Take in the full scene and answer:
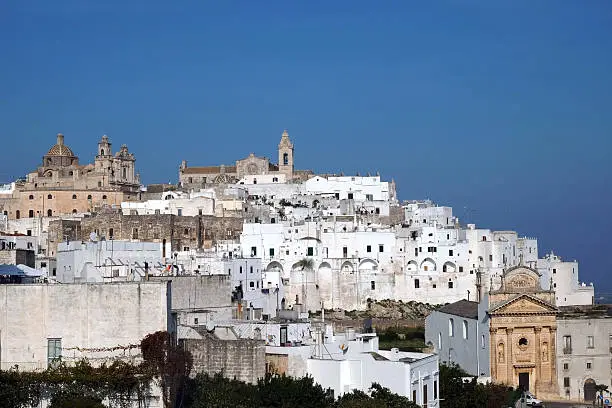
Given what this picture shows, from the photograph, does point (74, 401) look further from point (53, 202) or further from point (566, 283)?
point (53, 202)

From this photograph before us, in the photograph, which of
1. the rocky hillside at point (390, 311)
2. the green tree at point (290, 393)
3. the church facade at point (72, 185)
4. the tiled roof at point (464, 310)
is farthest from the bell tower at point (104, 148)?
the green tree at point (290, 393)

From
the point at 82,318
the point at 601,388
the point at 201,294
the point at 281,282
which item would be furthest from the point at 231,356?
the point at 281,282

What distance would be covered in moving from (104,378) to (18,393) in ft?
6.41

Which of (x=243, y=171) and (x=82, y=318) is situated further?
(x=243, y=171)

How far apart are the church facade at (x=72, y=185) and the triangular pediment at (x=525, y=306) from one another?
45.2 meters

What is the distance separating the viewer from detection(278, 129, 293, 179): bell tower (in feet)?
318

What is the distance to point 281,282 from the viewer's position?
70812mm

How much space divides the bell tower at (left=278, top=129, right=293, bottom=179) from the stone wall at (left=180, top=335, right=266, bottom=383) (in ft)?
215

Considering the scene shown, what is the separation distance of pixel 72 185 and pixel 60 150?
344 inches

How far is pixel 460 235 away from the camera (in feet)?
254

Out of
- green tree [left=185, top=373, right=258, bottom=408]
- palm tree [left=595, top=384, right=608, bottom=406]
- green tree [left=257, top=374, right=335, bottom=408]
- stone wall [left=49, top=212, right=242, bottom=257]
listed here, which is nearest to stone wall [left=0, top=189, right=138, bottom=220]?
stone wall [left=49, top=212, right=242, bottom=257]

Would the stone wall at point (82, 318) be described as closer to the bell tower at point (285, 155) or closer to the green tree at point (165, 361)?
the green tree at point (165, 361)

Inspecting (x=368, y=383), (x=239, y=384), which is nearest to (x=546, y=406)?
(x=368, y=383)

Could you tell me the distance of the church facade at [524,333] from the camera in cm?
4525
